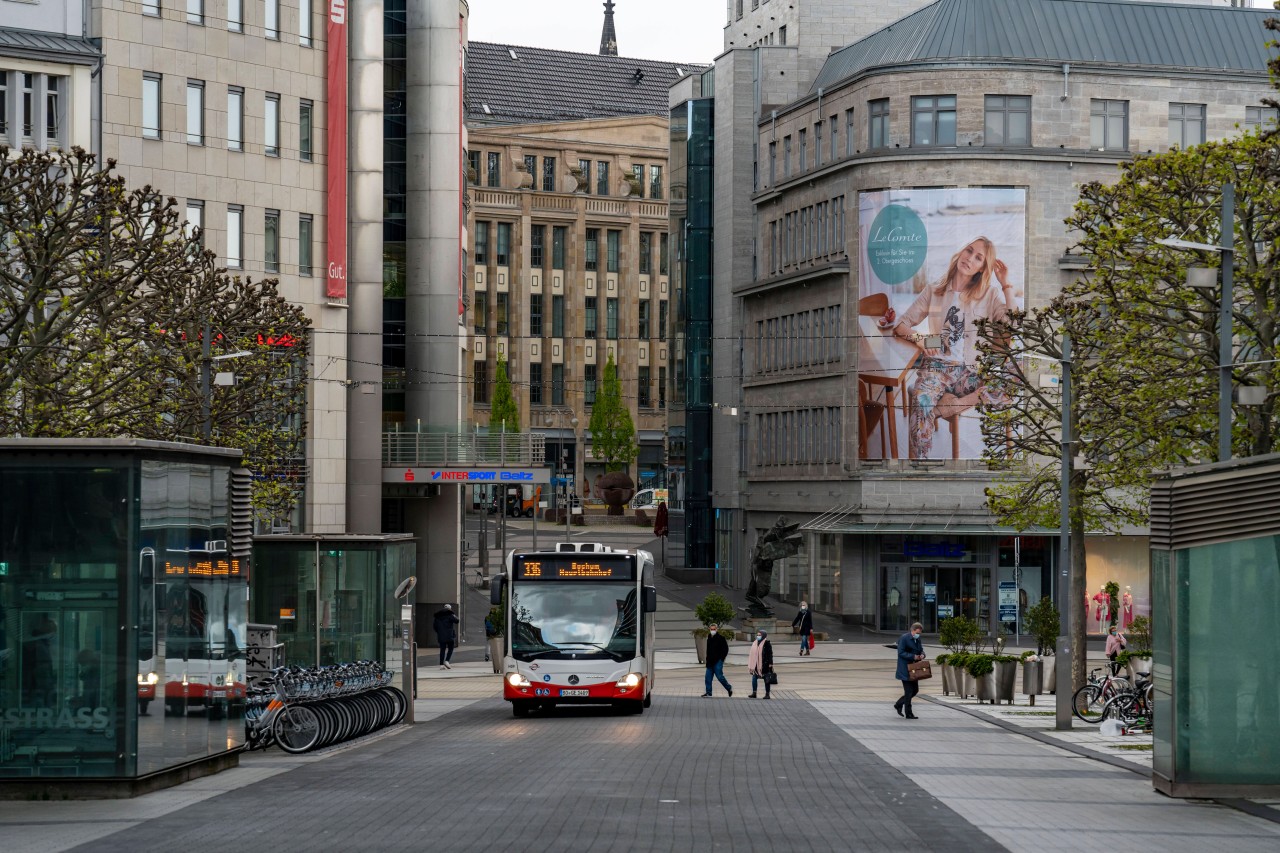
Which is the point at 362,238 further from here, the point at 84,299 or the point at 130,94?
the point at 84,299

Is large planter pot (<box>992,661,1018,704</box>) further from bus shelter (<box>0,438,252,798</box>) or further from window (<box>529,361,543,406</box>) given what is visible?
window (<box>529,361,543,406</box>)

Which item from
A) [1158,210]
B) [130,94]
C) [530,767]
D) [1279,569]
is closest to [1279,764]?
[1279,569]

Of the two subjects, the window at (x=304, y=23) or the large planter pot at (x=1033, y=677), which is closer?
the large planter pot at (x=1033, y=677)

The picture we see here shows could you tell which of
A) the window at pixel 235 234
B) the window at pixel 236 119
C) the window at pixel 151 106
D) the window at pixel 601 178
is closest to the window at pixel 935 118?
the window at pixel 236 119

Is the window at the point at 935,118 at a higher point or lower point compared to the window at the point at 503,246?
lower

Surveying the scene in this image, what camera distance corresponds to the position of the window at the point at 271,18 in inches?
2199

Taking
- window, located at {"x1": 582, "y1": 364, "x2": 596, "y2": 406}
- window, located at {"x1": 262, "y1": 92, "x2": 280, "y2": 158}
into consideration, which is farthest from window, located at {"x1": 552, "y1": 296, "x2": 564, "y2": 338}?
window, located at {"x1": 262, "y1": 92, "x2": 280, "y2": 158}

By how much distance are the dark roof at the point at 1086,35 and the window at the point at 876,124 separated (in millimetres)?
1427

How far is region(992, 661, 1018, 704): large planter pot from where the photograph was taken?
1516 inches

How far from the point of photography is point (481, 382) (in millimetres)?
129000

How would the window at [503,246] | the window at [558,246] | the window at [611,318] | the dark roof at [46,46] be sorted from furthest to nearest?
1. the window at [611,318]
2. the window at [558,246]
3. the window at [503,246]
4. the dark roof at [46,46]

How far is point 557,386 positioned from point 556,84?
795 inches

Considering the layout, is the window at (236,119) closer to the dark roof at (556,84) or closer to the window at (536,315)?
the dark roof at (556,84)

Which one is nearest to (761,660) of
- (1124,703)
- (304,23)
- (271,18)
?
(1124,703)
